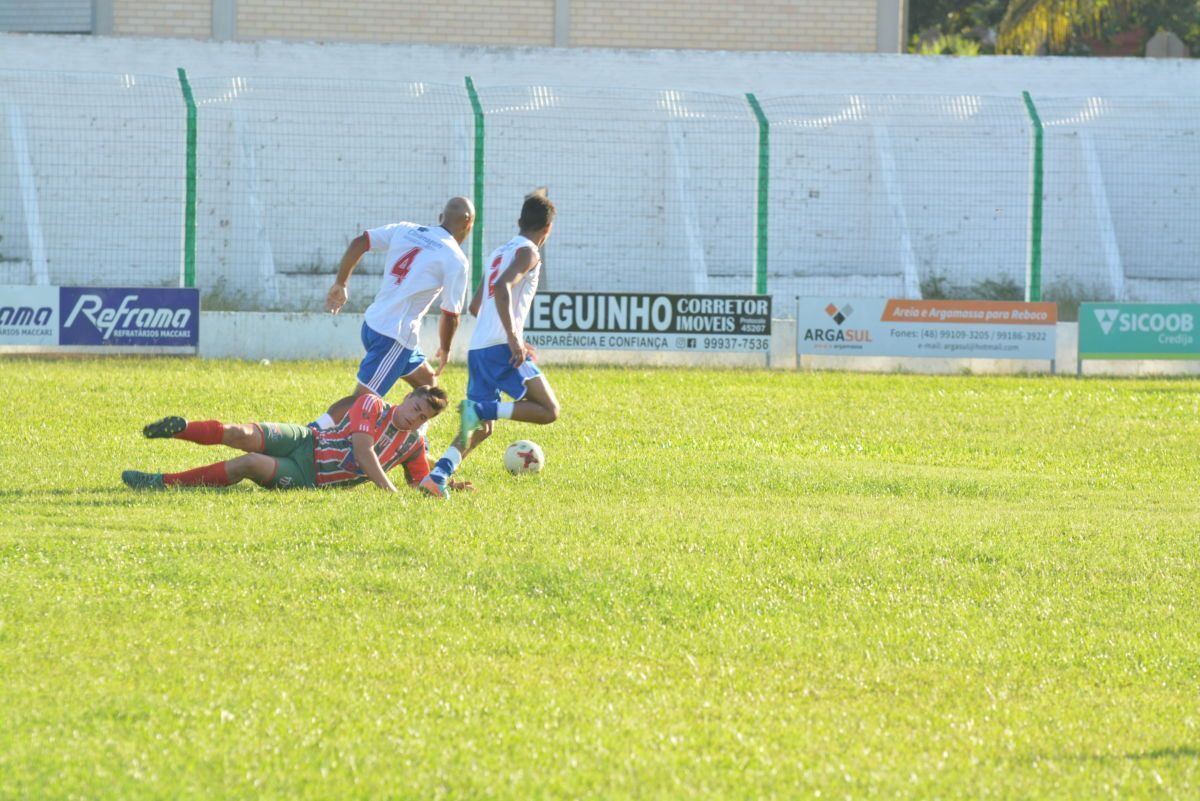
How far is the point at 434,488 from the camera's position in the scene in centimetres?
866

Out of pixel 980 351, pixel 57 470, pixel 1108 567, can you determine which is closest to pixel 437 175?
pixel 980 351

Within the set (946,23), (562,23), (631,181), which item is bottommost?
(631,181)

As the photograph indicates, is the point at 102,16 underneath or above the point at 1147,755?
above

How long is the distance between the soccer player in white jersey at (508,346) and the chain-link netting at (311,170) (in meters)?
11.8

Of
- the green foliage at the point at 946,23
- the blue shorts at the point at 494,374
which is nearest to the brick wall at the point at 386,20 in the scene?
the green foliage at the point at 946,23

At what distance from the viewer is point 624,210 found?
22.9m

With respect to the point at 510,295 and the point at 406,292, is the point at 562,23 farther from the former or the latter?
the point at 510,295

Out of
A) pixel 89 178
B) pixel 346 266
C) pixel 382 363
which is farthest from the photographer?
pixel 89 178

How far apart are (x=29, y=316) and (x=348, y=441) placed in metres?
9.60

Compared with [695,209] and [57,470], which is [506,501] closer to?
[57,470]

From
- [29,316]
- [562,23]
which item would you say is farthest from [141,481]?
[562,23]

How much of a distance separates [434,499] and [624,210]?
14.7 meters

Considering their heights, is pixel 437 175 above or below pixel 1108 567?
above

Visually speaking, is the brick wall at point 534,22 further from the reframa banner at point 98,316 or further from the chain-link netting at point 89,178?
the reframa banner at point 98,316
